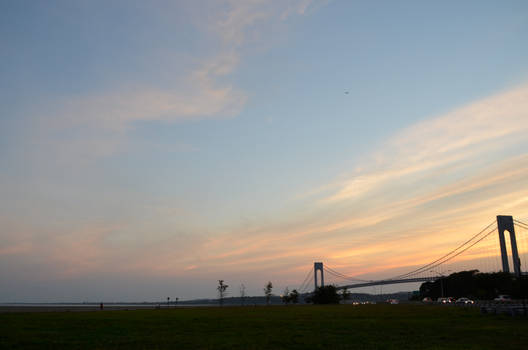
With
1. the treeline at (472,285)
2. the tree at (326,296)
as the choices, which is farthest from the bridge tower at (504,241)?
the tree at (326,296)

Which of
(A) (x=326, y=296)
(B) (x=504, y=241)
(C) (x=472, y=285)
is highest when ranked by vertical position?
(B) (x=504, y=241)

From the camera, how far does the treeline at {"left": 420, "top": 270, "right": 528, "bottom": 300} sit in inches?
4087

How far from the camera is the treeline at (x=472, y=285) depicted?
104 m

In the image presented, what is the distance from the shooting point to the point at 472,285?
13138 centimetres

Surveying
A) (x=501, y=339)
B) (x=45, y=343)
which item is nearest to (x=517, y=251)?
(x=501, y=339)

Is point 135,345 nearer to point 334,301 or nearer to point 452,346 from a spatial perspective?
point 452,346

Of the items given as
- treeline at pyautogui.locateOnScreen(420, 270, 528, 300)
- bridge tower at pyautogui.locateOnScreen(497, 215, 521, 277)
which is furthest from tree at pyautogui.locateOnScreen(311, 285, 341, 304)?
bridge tower at pyautogui.locateOnScreen(497, 215, 521, 277)

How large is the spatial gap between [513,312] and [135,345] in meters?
34.6

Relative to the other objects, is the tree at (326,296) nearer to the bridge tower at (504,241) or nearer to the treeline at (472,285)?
the treeline at (472,285)

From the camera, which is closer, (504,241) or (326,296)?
(504,241)

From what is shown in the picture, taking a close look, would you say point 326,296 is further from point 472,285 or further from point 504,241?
point 504,241

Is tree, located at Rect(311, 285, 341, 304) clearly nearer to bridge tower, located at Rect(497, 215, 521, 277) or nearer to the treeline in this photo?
the treeline

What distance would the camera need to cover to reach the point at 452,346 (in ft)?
63.8

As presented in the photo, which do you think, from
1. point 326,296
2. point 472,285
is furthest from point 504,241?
point 326,296
